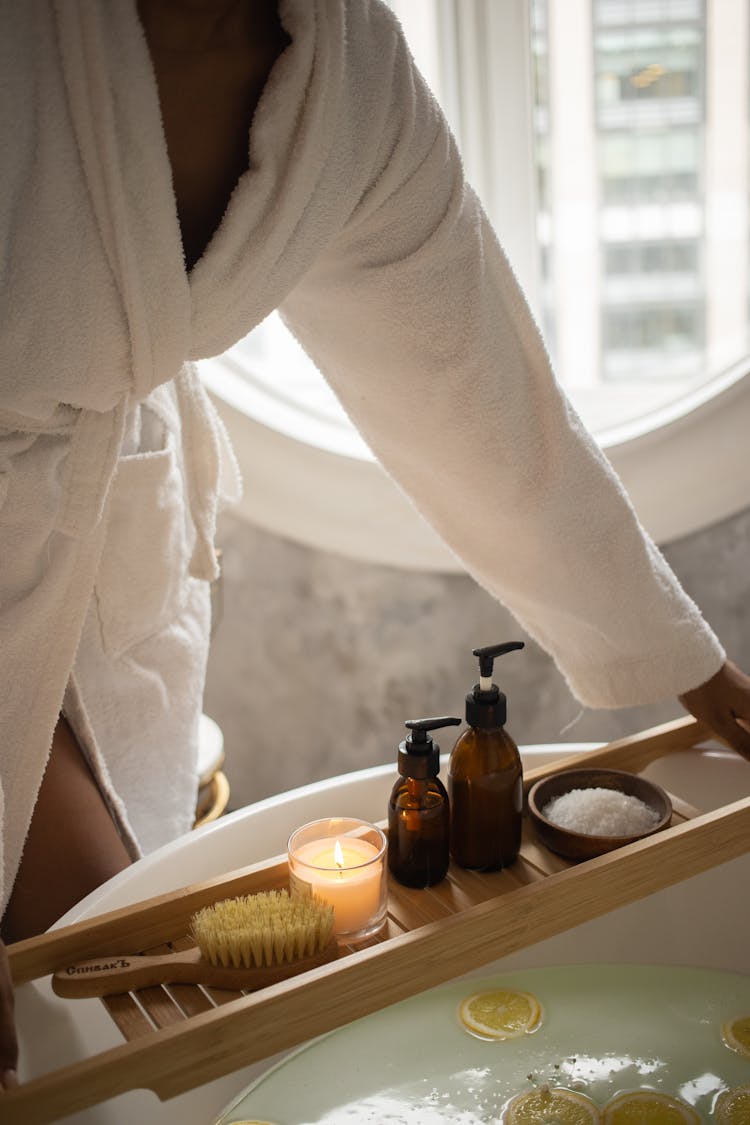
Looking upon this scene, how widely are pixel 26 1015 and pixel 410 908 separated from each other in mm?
326

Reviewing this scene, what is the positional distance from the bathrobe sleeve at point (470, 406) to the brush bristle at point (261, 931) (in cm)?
42

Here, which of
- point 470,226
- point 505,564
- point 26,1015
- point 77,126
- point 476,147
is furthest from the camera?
point 476,147

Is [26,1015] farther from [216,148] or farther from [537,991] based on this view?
[216,148]

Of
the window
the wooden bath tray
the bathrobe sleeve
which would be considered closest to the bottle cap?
the wooden bath tray

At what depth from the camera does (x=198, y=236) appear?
938 millimetres

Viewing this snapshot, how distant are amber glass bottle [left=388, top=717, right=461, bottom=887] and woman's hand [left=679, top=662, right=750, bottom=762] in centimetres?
36

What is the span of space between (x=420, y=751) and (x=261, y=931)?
20 centimetres

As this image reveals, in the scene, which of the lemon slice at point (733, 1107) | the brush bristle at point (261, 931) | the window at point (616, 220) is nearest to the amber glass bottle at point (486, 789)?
the brush bristle at point (261, 931)

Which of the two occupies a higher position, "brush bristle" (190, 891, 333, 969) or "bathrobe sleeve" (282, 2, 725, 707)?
"bathrobe sleeve" (282, 2, 725, 707)

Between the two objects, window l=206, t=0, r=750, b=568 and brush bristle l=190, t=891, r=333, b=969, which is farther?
window l=206, t=0, r=750, b=568

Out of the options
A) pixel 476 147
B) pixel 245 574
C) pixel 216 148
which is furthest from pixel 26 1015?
pixel 476 147

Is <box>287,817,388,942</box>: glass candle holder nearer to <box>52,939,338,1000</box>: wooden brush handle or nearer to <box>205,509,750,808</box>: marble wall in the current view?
<box>52,939,338,1000</box>: wooden brush handle

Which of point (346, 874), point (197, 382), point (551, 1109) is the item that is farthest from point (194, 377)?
point (551, 1109)

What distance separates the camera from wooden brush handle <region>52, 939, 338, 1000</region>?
84cm
